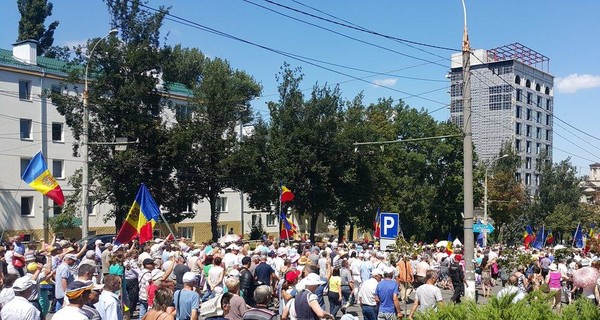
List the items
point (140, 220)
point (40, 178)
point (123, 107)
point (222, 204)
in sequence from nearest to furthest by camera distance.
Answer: point (140, 220) → point (40, 178) → point (123, 107) → point (222, 204)

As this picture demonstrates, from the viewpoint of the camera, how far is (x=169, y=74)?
3897 cm

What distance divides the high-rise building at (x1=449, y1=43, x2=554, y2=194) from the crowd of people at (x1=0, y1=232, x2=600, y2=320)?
68.2 meters

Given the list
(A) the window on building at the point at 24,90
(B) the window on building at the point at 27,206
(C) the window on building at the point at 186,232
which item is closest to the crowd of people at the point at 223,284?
(B) the window on building at the point at 27,206

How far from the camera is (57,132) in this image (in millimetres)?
50125

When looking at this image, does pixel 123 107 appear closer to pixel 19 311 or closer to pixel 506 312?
pixel 19 311

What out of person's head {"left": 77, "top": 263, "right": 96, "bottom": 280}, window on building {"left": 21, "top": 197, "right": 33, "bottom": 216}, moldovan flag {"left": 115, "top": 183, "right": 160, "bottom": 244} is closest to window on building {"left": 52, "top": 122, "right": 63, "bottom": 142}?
window on building {"left": 21, "top": 197, "right": 33, "bottom": 216}

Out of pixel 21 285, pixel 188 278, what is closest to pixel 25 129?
pixel 188 278

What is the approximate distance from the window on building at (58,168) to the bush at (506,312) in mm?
46088

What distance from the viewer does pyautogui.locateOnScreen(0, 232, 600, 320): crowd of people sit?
835cm

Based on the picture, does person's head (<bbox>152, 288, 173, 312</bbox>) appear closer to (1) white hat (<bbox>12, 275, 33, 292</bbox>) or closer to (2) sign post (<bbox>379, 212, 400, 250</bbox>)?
(1) white hat (<bbox>12, 275, 33, 292</bbox>)

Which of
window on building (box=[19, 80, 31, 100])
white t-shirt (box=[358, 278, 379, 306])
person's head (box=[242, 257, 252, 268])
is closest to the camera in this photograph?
white t-shirt (box=[358, 278, 379, 306])

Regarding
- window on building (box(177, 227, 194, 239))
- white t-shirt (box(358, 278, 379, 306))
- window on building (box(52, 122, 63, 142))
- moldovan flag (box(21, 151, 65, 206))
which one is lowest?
window on building (box(177, 227, 194, 239))

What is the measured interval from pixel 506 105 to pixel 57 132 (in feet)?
203

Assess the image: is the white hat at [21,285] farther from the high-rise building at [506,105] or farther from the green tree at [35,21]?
the high-rise building at [506,105]
